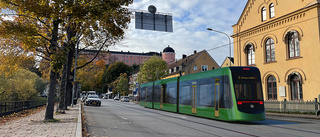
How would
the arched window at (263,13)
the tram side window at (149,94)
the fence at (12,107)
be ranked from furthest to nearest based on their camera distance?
1. the arched window at (263,13)
2. the tram side window at (149,94)
3. the fence at (12,107)

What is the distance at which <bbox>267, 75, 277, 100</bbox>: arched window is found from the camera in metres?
24.6

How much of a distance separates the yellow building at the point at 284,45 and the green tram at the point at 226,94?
11.4m

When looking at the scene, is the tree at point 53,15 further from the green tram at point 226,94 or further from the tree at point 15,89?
the tree at point 15,89

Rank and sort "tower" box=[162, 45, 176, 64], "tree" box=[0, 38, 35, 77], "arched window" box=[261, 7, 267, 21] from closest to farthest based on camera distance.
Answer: "tree" box=[0, 38, 35, 77], "arched window" box=[261, 7, 267, 21], "tower" box=[162, 45, 176, 64]

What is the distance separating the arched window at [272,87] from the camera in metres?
24.6

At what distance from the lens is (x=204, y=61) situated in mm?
57406

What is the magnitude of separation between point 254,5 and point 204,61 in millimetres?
30022

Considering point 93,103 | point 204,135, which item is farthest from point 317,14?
point 93,103

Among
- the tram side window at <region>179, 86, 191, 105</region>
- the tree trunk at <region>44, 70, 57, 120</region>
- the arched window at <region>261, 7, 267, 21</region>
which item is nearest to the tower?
the arched window at <region>261, 7, 267, 21</region>

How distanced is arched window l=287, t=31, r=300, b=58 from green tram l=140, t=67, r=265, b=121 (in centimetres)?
1244

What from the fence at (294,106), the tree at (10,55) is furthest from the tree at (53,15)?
the fence at (294,106)

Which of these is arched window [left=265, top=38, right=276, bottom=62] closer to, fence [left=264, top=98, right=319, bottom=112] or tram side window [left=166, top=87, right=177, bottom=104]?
fence [left=264, top=98, right=319, bottom=112]

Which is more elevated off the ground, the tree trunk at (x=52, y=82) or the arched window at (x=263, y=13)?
the arched window at (x=263, y=13)

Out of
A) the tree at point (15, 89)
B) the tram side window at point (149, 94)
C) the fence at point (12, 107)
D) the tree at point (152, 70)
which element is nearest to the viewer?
the fence at point (12, 107)
